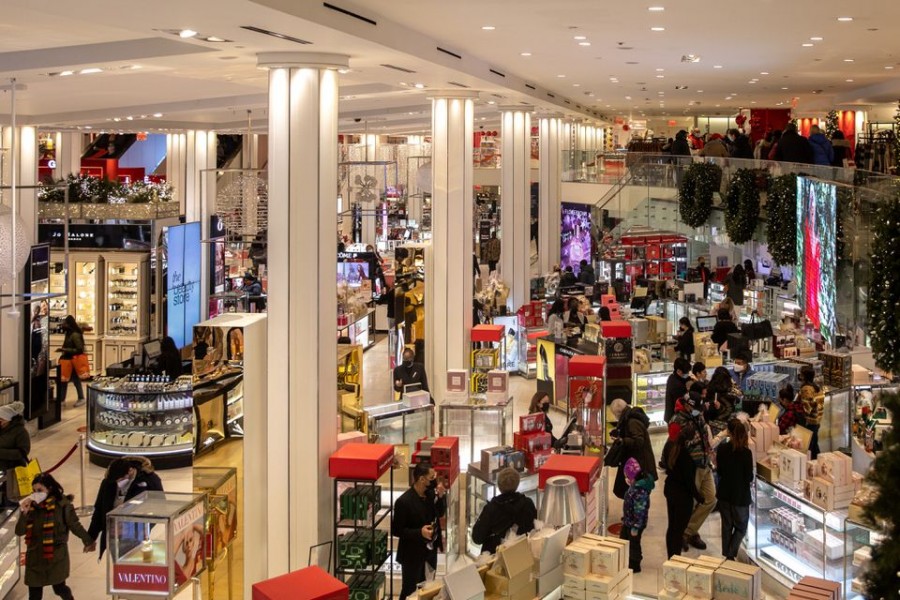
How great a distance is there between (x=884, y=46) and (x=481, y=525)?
6.75 m

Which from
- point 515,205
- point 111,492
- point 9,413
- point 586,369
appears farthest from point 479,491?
point 515,205

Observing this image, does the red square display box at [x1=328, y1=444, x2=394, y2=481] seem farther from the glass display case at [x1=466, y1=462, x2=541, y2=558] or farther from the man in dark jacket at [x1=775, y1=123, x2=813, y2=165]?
the man in dark jacket at [x1=775, y1=123, x2=813, y2=165]

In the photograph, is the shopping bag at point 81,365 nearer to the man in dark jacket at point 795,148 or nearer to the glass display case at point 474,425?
the glass display case at point 474,425

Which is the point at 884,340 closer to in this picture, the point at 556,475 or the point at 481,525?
the point at 556,475

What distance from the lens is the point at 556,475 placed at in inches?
309

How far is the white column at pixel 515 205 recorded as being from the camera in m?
18.9

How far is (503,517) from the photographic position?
7.63 m

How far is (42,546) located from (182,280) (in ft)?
36.9

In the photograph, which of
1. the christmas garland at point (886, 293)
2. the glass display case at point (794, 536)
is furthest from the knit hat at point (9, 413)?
the christmas garland at point (886, 293)

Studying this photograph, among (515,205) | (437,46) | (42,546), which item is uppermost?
(437,46)

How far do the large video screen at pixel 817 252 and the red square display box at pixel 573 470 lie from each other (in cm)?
418

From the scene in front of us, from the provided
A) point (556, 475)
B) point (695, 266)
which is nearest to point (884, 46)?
point (556, 475)

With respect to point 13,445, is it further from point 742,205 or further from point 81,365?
point 742,205

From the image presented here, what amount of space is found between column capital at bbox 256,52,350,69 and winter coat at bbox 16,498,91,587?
3.46 meters
